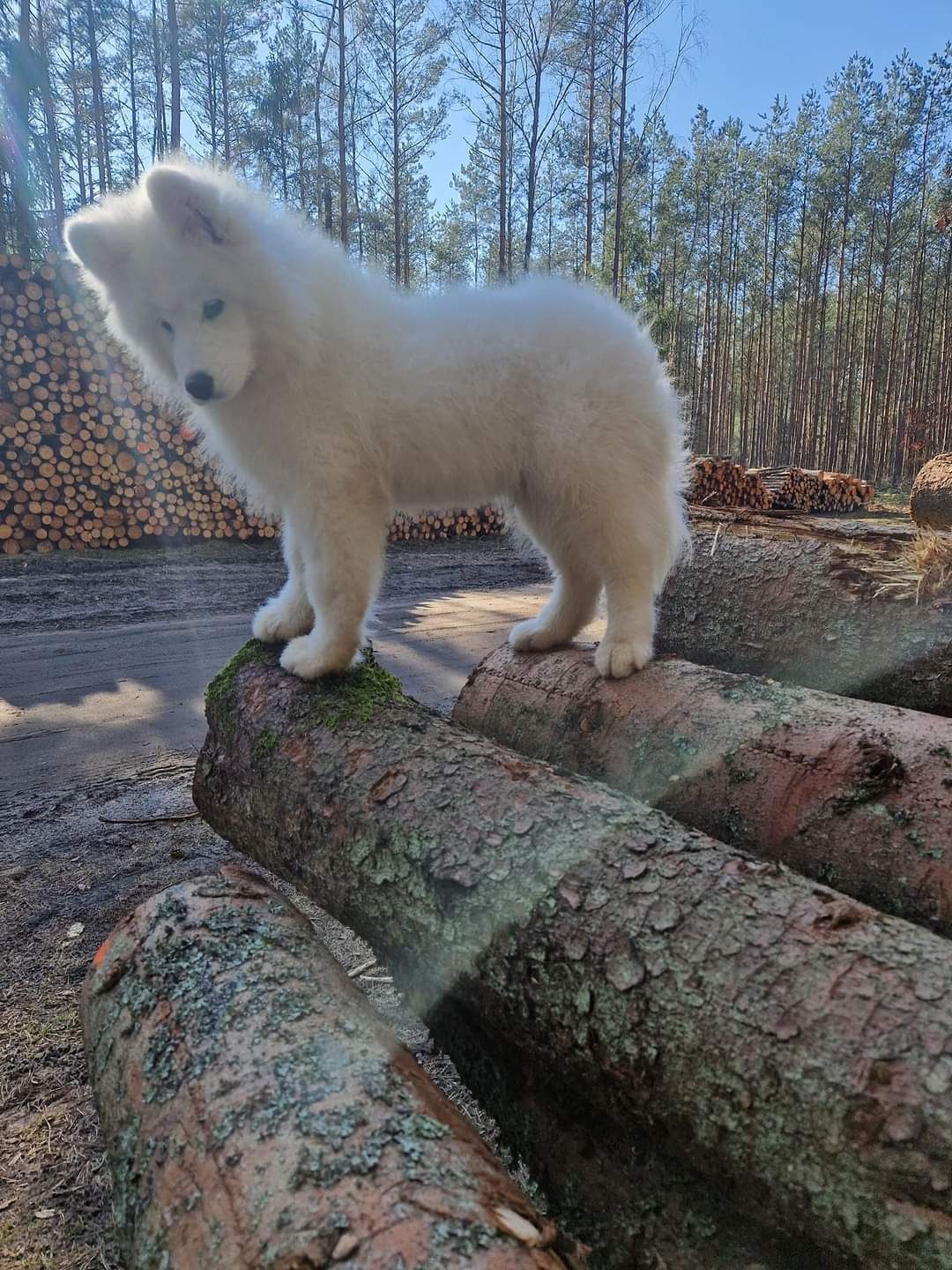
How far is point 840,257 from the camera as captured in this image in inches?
1043

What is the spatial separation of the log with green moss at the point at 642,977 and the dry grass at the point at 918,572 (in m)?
1.68

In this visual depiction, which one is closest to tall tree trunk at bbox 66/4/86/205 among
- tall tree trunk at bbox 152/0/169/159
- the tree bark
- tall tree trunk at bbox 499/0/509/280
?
tall tree trunk at bbox 152/0/169/159

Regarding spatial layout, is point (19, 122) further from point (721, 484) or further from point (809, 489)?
point (809, 489)

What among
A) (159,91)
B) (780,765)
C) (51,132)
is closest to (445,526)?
(780,765)

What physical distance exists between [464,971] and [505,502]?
1.94 metres

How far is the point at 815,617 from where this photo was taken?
301cm

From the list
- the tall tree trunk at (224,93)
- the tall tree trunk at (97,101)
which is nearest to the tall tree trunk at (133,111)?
the tall tree trunk at (97,101)

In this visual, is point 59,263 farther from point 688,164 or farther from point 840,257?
point 840,257

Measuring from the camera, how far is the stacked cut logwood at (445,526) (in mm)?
11273

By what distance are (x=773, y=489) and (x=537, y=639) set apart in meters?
Result: 12.5

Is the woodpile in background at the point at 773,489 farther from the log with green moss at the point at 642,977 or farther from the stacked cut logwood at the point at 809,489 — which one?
the log with green moss at the point at 642,977

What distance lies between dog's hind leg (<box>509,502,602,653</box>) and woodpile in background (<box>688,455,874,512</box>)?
851cm

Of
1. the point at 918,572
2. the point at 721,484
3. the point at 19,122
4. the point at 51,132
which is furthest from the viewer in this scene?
the point at 51,132

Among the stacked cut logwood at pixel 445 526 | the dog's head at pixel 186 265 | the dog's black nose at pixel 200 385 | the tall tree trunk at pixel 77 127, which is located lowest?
the stacked cut logwood at pixel 445 526
